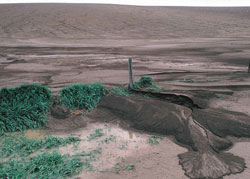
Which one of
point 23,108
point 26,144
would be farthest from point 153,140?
point 23,108

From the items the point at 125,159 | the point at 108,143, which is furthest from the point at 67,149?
the point at 125,159

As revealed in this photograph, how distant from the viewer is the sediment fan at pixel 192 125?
9.74 ft

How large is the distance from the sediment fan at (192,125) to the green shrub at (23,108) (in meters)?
0.97

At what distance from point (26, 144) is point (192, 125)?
94.8 inches

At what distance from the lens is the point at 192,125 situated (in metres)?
3.80

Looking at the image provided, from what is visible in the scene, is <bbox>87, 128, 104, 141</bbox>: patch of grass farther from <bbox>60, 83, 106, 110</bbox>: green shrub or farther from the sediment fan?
<bbox>60, 83, 106, 110</bbox>: green shrub

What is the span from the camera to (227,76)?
6.78m

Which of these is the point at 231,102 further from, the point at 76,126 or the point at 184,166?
the point at 76,126

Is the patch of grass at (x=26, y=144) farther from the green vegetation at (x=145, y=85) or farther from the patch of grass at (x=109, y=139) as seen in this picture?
the green vegetation at (x=145, y=85)

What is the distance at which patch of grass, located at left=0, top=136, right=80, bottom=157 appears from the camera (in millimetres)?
3293

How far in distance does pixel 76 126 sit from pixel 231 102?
119 inches

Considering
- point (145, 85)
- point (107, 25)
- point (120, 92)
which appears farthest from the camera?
point (107, 25)

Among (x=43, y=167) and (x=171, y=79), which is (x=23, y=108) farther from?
(x=171, y=79)

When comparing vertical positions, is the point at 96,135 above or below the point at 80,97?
below
